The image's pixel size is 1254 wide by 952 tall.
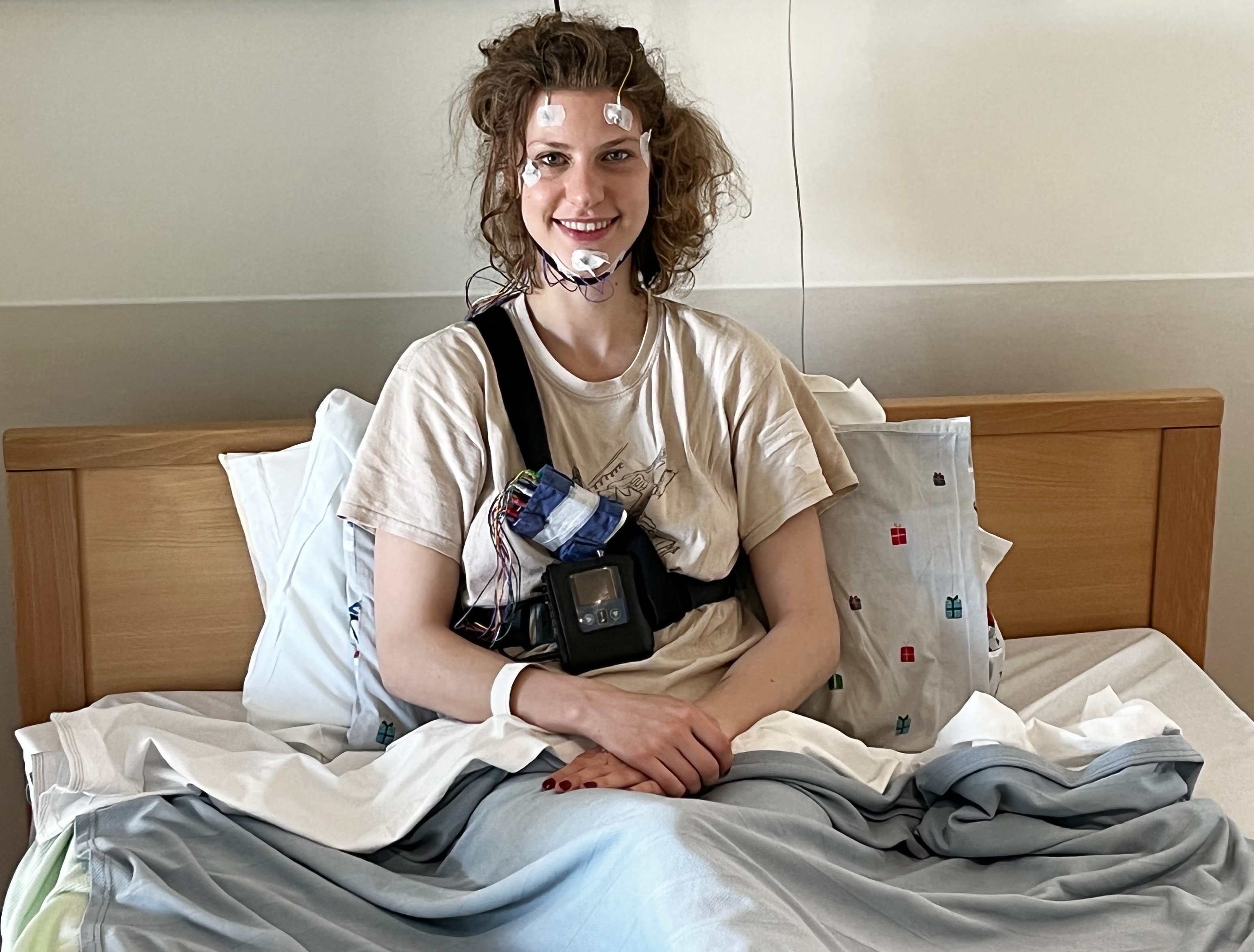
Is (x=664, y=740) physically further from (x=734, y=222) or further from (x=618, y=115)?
(x=734, y=222)

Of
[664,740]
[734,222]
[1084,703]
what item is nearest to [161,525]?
[664,740]

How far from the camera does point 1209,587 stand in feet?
6.76

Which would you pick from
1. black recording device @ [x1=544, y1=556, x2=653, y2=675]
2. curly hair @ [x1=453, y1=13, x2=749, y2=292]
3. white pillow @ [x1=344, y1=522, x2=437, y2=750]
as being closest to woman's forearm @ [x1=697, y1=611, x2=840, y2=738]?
black recording device @ [x1=544, y1=556, x2=653, y2=675]

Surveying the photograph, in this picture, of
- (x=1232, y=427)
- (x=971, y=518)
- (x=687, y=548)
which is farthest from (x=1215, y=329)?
(x=687, y=548)

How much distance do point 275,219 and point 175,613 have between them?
0.56 meters

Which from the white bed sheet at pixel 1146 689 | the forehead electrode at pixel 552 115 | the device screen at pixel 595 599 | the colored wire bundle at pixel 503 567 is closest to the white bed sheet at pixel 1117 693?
the white bed sheet at pixel 1146 689

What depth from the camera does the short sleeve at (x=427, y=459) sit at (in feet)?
4.61

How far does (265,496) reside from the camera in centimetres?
164

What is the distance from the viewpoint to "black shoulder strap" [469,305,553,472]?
1429mm

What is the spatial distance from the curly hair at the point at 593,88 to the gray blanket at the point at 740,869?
0.63m

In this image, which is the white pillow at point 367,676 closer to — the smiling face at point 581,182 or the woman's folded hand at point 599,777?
the woman's folded hand at point 599,777

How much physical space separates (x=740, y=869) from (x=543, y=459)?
55 cm

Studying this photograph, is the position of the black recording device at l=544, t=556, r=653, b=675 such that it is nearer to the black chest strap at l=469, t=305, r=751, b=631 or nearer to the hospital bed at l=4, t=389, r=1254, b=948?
the black chest strap at l=469, t=305, r=751, b=631

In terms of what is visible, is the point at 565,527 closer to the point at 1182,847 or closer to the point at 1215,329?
the point at 1182,847
